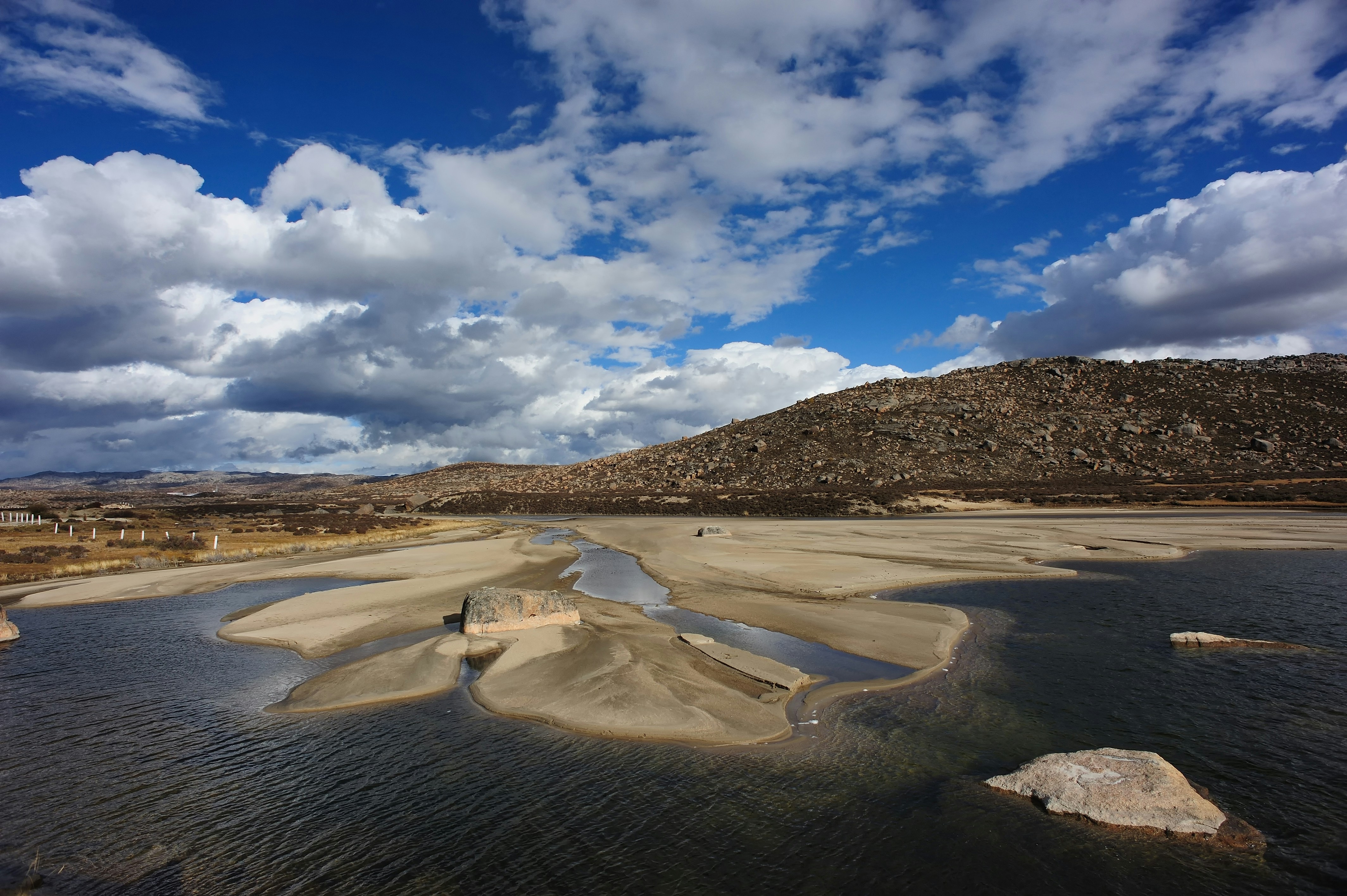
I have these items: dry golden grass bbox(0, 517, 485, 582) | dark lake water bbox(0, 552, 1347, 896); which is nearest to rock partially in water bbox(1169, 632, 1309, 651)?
dark lake water bbox(0, 552, 1347, 896)

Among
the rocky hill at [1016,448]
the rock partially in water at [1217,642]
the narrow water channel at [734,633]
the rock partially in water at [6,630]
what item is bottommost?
the narrow water channel at [734,633]

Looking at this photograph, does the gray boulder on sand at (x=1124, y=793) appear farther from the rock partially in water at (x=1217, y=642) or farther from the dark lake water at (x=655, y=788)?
the rock partially in water at (x=1217, y=642)

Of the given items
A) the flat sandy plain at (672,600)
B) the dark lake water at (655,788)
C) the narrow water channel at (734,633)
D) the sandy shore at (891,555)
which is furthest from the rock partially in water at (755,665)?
the sandy shore at (891,555)

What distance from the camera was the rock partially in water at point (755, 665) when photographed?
493 inches

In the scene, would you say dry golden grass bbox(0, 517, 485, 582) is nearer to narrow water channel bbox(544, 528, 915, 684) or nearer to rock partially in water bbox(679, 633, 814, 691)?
narrow water channel bbox(544, 528, 915, 684)

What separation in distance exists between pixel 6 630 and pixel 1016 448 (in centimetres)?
9356

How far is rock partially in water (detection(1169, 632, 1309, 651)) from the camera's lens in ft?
46.8

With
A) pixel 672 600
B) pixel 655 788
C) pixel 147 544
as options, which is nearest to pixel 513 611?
pixel 672 600

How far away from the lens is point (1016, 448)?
272 ft

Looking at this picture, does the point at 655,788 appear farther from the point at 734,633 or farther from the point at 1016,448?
the point at 1016,448

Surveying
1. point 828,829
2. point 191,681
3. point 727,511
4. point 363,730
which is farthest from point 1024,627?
point 727,511

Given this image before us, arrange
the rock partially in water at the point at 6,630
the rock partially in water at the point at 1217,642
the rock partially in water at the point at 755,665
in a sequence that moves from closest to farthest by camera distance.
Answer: the rock partially in water at the point at 755,665, the rock partially in water at the point at 1217,642, the rock partially in water at the point at 6,630

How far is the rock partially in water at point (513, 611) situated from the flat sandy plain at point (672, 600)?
0.42 m

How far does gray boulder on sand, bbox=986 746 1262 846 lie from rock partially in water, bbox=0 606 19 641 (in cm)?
2460
